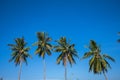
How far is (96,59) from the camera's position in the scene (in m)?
49.2

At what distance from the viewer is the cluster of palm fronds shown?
4866 centimetres

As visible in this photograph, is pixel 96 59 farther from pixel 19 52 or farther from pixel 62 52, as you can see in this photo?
pixel 19 52

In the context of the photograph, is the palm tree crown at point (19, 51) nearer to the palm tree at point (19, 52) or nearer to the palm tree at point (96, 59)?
the palm tree at point (19, 52)

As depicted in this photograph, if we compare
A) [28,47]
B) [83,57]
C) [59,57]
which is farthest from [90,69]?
[28,47]

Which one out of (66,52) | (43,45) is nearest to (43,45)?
(43,45)

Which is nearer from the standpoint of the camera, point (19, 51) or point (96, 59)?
point (96, 59)

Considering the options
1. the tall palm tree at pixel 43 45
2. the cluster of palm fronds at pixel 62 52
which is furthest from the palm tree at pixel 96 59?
the tall palm tree at pixel 43 45

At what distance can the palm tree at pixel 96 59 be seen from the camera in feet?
158

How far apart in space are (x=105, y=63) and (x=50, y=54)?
1699 cm

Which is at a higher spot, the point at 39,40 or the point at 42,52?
the point at 39,40

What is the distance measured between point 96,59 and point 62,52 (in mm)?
10594

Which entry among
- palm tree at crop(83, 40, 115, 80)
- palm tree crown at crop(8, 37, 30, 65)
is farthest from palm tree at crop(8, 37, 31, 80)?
palm tree at crop(83, 40, 115, 80)

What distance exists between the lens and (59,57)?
54.7 meters

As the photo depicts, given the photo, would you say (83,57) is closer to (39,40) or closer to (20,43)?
(39,40)
